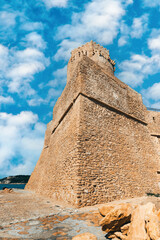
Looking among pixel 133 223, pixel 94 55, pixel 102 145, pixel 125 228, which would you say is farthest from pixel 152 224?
pixel 94 55

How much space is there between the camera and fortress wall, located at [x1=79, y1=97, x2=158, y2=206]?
20.9ft

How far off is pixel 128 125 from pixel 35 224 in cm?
890

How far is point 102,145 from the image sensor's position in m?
7.81

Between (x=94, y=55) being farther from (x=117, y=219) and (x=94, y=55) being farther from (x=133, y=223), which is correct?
(x=133, y=223)

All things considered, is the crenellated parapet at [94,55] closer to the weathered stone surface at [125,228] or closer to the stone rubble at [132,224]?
the stone rubble at [132,224]

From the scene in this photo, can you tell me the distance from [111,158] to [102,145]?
882 mm

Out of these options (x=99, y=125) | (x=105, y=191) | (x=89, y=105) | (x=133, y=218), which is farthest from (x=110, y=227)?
(x=89, y=105)

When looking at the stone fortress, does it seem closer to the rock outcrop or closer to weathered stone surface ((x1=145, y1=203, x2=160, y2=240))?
the rock outcrop

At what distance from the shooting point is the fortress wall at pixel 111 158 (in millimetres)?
6383

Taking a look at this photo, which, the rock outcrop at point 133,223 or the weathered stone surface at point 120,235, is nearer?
the rock outcrop at point 133,223

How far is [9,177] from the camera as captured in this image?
374ft

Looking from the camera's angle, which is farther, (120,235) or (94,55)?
(94,55)

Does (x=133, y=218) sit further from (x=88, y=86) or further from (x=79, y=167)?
(x=88, y=86)

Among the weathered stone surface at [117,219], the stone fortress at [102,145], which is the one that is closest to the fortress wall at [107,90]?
the stone fortress at [102,145]
